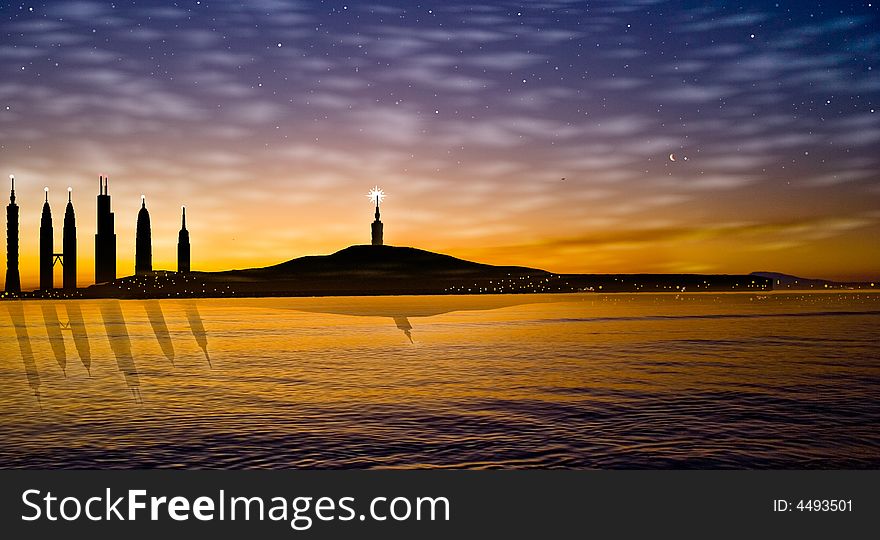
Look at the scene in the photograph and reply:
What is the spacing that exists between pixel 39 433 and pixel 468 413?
32.8ft

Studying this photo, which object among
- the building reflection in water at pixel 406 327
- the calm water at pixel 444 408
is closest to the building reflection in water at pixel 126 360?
the calm water at pixel 444 408

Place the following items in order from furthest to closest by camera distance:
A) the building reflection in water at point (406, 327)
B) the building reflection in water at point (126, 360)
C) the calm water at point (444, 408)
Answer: the building reflection in water at point (406, 327) → the building reflection in water at point (126, 360) → the calm water at point (444, 408)

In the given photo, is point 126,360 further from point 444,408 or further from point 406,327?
point 406,327

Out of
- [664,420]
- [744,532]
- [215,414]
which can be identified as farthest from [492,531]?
[215,414]

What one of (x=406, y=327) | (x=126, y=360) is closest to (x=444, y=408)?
(x=126, y=360)

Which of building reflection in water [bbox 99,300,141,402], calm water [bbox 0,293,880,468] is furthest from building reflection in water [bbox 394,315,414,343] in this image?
calm water [bbox 0,293,880,468]

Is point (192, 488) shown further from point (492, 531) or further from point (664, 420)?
point (664, 420)

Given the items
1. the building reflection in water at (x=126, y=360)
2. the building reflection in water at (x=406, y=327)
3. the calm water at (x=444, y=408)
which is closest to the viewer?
the calm water at (x=444, y=408)

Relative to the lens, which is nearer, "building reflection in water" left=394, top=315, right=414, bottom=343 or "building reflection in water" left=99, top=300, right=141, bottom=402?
"building reflection in water" left=99, top=300, right=141, bottom=402

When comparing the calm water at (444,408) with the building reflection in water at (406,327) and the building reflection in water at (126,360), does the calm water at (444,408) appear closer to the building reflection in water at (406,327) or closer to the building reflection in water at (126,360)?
the building reflection in water at (126,360)

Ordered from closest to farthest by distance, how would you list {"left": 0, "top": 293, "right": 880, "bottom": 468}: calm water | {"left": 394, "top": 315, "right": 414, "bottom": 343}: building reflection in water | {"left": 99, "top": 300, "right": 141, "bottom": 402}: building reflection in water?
{"left": 0, "top": 293, "right": 880, "bottom": 468}: calm water < {"left": 99, "top": 300, "right": 141, "bottom": 402}: building reflection in water < {"left": 394, "top": 315, "right": 414, "bottom": 343}: building reflection in water

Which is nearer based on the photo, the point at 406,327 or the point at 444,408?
the point at 444,408

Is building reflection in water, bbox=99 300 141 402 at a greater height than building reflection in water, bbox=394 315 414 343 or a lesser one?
lesser

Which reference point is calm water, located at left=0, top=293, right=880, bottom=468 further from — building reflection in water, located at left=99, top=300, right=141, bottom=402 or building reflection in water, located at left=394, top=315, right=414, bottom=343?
building reflection in water, located at left=394, top=315, right=414, bottom=343
